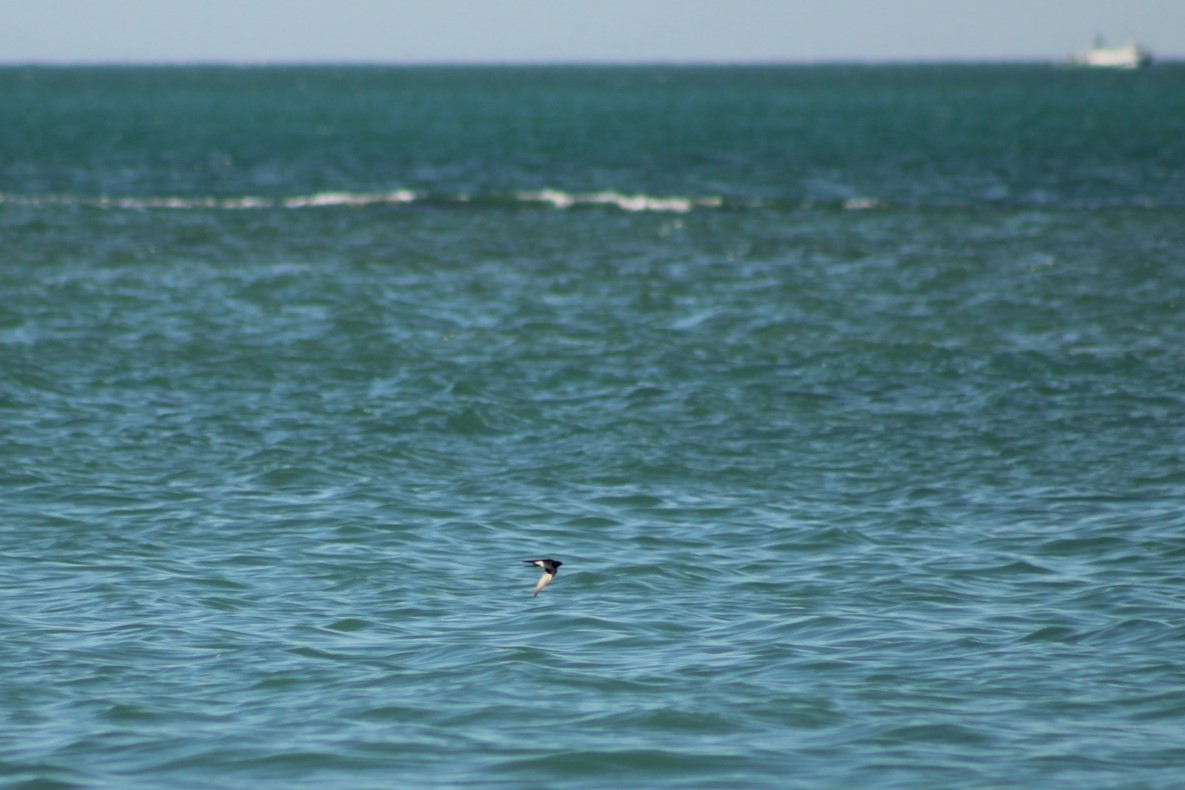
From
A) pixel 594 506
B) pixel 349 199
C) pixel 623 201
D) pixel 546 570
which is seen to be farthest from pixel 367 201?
pixel 546 570

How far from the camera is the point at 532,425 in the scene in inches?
810

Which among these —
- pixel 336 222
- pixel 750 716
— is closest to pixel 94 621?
pixel 750 716

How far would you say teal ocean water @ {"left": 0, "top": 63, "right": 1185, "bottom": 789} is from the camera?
10891mm

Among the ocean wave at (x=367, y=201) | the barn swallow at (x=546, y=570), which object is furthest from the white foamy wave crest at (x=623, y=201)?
the barn swallow at (x=546, y=570)

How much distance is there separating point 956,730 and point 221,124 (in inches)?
4263

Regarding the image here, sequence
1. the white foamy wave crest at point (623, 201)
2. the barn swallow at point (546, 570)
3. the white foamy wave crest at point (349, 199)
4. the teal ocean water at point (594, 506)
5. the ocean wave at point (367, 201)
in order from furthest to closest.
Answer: the white foamy wave crest at point (349, 199), the ocean wave at point (367, 201), the white foamy wave crest at point (623, 201), the barn swallow at point (546, 570), the teal ocean water at point (594, 506)

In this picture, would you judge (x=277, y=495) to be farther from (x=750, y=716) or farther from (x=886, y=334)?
(x=886, y=334)

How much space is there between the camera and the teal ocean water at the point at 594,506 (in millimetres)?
10891

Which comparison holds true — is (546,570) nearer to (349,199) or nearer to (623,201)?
(623,201)

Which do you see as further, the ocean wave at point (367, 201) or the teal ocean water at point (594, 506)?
the ocean wave at point (367, 201)

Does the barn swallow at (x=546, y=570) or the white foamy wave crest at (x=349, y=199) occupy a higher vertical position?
the white foamy wave crest at (x=349, y=199)

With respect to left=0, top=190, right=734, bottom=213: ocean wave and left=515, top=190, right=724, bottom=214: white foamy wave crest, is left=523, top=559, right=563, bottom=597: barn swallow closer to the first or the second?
left=515, top=190, right=724, bottom=214: white foamy wave crest

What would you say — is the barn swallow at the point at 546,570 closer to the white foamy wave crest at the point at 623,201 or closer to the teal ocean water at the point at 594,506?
the teal ocean water at the point at 594,506

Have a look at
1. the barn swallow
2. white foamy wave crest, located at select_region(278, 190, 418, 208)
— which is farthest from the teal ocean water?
white foamy wave crest, located at select_region(278, 190, 418, 208)
